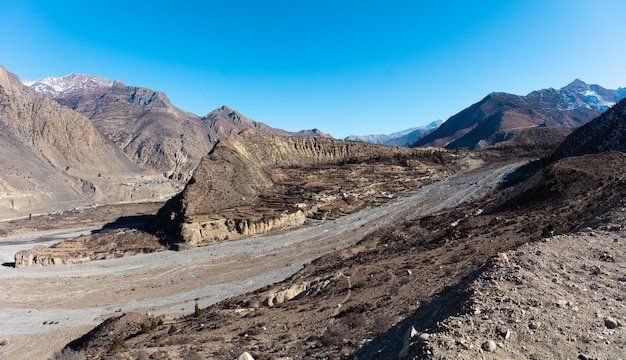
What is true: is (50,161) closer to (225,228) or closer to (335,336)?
(225,228)

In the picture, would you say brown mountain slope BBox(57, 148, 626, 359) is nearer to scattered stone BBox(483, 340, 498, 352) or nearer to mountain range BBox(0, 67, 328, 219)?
scattered stone BBox(483, 340, 498, 352)

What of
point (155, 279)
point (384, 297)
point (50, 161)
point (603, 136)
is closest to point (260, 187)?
point (155, 279)

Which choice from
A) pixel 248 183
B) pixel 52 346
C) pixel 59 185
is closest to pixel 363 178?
pixel 248 183

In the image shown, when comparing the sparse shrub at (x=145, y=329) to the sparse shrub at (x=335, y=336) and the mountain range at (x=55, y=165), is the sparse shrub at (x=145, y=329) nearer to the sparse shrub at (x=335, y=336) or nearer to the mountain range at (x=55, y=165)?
the sparse shrub at (x=335, y=336)

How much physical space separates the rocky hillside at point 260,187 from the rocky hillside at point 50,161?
61.9 metres

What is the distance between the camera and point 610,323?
6.46 metres

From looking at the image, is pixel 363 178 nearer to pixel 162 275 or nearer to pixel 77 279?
pixel 162 275

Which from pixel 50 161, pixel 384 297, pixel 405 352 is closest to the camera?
pixel 405 352

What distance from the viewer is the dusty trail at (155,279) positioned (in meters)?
29.8

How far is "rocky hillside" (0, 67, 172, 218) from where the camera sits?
96250 mm

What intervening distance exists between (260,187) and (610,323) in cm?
5995

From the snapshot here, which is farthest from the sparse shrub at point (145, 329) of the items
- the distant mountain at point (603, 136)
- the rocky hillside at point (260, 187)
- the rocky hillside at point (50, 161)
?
the rocky hillside at point (50, 161)

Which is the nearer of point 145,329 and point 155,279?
point 145,329

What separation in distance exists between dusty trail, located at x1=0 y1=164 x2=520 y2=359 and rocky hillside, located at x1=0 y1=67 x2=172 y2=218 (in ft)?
205
